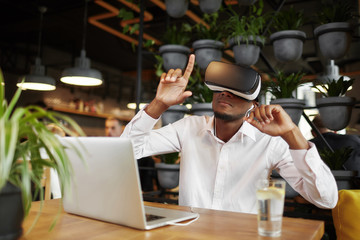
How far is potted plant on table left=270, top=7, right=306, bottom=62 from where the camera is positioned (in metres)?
2.32

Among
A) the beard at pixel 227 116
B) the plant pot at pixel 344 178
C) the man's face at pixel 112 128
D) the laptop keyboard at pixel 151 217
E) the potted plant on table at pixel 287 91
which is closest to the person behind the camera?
the laptop keyboard at pixel 151 217

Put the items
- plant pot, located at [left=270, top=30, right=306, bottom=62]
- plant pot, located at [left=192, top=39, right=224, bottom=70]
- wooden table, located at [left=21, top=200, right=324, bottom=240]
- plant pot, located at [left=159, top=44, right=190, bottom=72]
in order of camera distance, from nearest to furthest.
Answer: wooden table, located at [left=21, top=200, right=324, bottom=240], plant pot, located at [left=270, top=30, right=306, bottom=62], plant pot, located at [left=192, top=39, right=224, bottom=70], plant pot, located at [left=159, top=44, right=190, bottom=72]

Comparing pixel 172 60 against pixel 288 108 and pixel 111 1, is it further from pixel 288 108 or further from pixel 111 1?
pixel 111 1

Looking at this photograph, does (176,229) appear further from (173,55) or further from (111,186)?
(173,55)

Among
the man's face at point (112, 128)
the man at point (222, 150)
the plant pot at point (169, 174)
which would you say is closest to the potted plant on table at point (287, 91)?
the man at point (222, 150)

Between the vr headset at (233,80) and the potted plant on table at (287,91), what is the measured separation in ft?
2.56

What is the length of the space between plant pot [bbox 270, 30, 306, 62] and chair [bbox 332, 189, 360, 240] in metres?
1.24

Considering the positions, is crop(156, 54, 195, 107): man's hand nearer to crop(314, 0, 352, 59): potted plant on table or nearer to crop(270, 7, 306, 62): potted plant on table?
crop(270, 7, 306, 62): potted plant on table

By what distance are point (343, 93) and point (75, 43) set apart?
5.44 metres

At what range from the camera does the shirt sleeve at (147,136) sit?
1.60m

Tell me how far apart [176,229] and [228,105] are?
0.79 meters

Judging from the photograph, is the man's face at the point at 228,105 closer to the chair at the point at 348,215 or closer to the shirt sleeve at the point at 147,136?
the shirt sleeve at the point at 147,136

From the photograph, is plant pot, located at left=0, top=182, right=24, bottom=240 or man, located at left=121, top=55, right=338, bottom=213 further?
man, located at left=121, top=55, right=338, bottom=213

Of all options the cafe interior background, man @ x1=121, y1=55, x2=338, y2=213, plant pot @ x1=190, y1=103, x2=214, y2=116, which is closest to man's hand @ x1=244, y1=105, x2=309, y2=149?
man @ x1=121, y1=55, x2=338, y2=213
